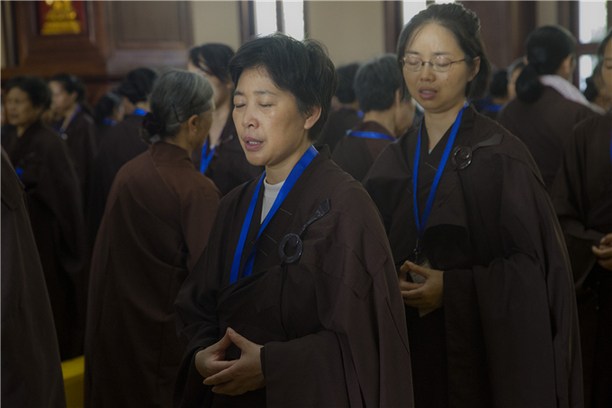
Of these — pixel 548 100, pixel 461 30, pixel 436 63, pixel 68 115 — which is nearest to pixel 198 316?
pixel 436 63

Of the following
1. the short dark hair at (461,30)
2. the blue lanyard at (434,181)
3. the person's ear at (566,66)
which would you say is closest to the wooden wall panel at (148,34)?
the person's ear at (566,66)

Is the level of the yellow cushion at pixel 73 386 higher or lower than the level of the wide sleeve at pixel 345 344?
lower

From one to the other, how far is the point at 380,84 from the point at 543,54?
119cm

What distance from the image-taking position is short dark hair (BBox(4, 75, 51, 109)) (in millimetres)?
5094

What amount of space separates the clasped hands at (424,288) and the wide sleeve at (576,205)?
3.10 ft

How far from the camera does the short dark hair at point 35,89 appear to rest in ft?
16.7

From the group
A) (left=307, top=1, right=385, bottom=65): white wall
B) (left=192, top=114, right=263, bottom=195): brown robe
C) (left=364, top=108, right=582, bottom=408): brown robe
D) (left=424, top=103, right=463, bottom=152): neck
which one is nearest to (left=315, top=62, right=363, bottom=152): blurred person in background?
(left=192, top=114, right=263, bottom=195): brown robe

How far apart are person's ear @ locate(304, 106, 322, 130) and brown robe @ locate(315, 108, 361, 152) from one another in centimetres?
306

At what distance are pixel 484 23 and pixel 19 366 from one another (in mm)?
6019

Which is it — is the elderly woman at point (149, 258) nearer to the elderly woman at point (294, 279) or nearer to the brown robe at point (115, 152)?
the elderly woman at point (294, 279)

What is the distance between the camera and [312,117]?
82.8 inches

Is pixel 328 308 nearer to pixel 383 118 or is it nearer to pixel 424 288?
pixel 424 288

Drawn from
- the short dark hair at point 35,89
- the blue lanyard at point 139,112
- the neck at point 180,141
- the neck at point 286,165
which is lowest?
the blue lanyard at point 139,112

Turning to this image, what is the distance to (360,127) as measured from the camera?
150 inches
